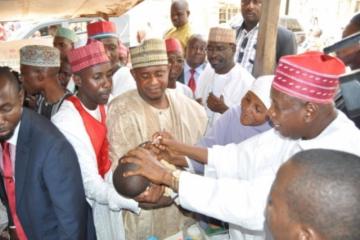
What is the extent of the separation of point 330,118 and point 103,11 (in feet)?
14.4

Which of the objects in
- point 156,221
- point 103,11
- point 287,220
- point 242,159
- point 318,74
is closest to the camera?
point 287,220

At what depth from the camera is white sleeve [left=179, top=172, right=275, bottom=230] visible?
185 centimetres

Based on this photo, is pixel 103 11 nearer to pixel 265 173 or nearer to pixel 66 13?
pixel 66 13

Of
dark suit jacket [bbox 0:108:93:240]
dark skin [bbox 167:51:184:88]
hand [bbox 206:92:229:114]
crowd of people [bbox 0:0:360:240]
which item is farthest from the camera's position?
dark skin [bbox 167:51:184:88]

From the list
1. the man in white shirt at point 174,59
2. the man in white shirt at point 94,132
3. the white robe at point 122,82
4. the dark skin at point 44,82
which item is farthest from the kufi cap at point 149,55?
the white robe at point 122,82

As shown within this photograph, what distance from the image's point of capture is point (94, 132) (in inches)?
96.3

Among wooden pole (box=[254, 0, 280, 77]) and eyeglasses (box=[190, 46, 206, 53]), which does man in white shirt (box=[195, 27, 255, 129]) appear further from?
eyeglasses (box=[190, 46, 206, 53])

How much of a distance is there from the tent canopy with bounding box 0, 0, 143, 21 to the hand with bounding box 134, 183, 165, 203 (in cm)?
288

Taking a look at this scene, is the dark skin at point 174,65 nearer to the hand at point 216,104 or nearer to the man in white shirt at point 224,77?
the man in white shirt at point 224,77

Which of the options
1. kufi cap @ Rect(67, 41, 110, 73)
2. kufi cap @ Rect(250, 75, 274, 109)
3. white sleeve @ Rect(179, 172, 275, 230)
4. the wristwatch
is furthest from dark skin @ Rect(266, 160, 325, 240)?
kufi cap @ Rect(67, 41, 110, 73)

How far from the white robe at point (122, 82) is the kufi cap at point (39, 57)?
39.1 inches

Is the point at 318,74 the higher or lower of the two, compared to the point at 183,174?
higher

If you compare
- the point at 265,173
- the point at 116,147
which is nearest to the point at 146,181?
the point at 116,147

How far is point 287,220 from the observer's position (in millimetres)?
1204
